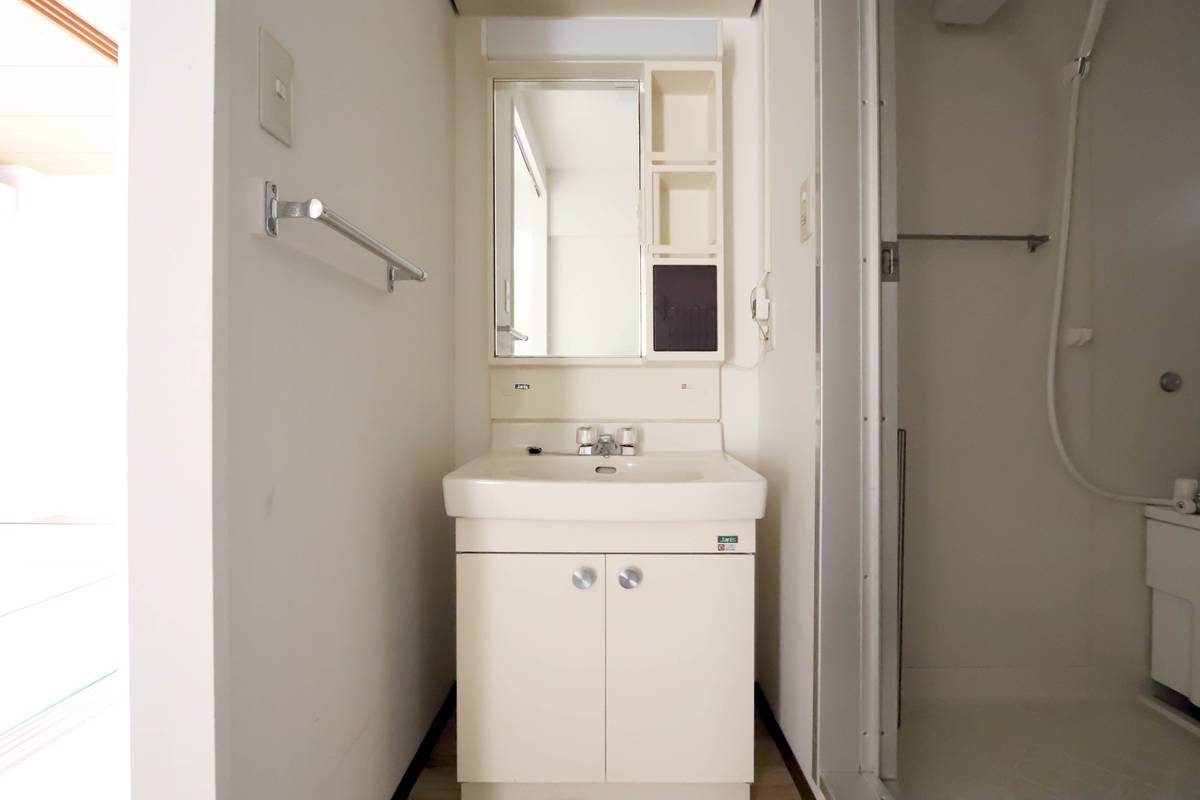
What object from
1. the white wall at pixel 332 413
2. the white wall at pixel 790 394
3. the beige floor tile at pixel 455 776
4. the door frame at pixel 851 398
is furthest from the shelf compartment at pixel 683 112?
the beige floor tile at pixel 455 776

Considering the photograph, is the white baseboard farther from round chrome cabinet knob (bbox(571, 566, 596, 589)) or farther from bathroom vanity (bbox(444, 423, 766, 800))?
round chrome cabinet knob (bbox(571, 566, 596, 589))

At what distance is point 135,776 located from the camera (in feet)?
1.94

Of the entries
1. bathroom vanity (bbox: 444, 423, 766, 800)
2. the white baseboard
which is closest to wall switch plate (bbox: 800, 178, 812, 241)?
bathroom vanity (bbox: 444, 423, 766, 800)

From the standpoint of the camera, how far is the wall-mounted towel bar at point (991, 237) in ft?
4.88

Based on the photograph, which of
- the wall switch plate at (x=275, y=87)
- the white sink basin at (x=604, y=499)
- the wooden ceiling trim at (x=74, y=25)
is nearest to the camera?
the wall switch plate at (x=275, y=87)

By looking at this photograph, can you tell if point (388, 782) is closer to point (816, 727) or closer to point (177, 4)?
point (816, 727)

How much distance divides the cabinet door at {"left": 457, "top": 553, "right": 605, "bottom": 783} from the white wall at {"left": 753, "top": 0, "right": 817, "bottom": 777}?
451 millimetres

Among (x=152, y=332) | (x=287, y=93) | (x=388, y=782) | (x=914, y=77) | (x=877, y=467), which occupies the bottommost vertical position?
(x=388, y=782)

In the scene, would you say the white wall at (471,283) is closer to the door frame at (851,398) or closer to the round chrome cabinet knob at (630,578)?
the round chrome cabinet knob at (630,578)

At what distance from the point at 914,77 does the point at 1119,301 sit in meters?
0.83

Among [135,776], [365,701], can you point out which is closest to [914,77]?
[365,701]

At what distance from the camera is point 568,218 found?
1562 millimetres

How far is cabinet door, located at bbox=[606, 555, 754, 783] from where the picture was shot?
1113 mm

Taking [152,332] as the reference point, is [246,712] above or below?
below
